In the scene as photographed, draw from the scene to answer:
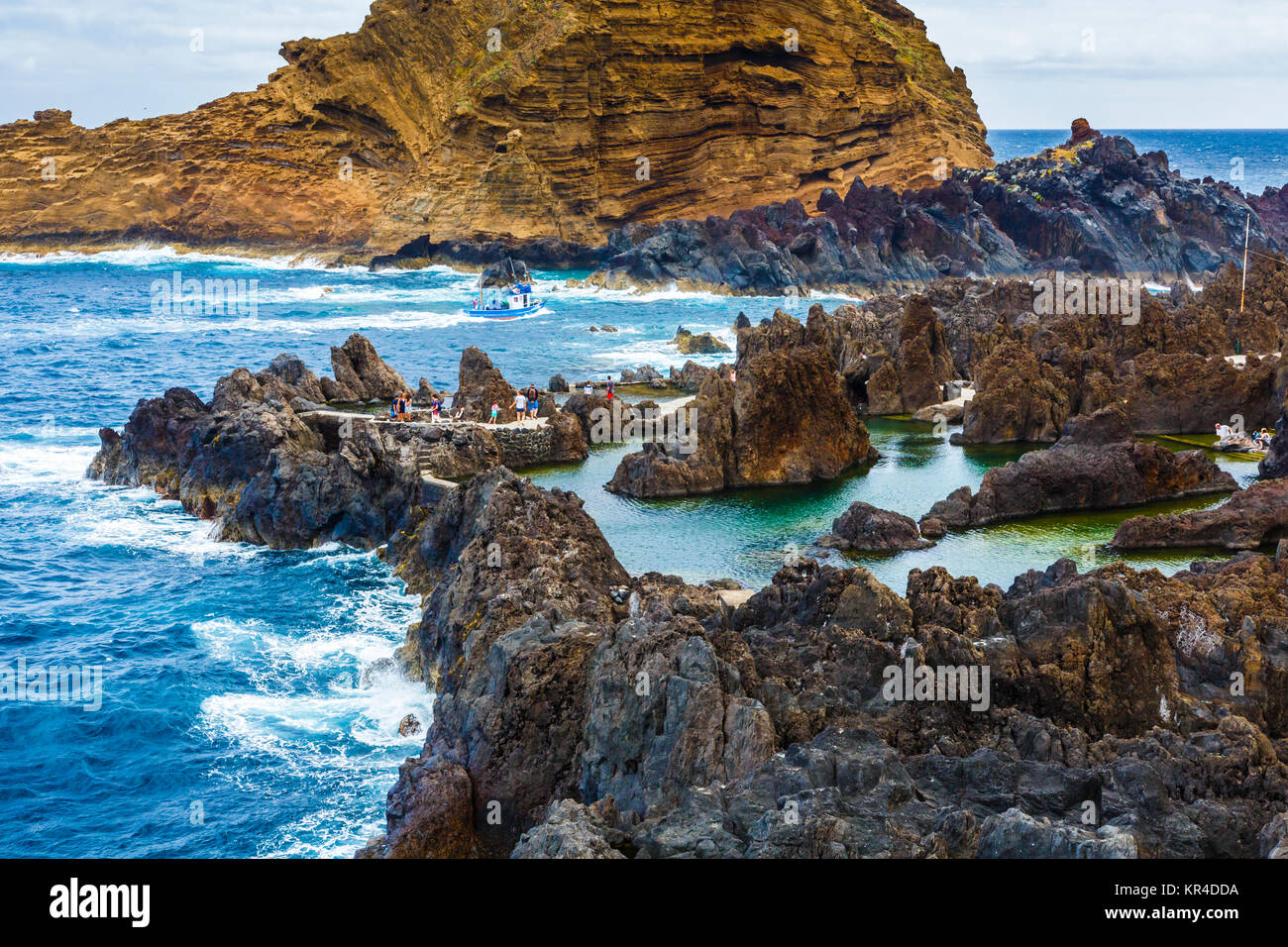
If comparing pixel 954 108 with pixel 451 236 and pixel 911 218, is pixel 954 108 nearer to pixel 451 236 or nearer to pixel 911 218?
pixel 911 218

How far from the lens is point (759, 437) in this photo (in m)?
39.9

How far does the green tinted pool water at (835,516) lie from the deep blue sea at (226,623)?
0.10 meters

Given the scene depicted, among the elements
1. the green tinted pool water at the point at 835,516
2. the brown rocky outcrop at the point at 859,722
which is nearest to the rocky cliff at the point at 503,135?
the green tinted pool water at the point at 835,516

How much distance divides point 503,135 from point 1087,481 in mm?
101350

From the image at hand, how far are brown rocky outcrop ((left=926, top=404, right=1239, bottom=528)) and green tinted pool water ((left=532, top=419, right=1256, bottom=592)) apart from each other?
54 cm

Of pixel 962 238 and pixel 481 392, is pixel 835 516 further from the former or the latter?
pixel 962 238

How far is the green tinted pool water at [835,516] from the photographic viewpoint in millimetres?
30328

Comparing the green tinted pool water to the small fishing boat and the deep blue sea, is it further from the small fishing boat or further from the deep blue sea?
the small fishing boat

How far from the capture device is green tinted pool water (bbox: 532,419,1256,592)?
30.3 m

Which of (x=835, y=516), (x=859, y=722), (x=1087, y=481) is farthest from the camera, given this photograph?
(x=835, y=516)

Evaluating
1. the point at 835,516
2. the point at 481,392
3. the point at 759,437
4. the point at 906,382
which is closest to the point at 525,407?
the point at 481,392

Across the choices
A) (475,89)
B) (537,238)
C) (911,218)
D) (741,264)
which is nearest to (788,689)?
(741,264)

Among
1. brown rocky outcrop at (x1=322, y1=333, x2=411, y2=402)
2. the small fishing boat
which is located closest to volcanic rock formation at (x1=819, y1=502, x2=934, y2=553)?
brown rocky outcrop at (x1=322, y1=333, x2=411, y2=402)

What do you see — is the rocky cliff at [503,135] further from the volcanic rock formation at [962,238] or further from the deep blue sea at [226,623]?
the deep blue sea at [226,623]
